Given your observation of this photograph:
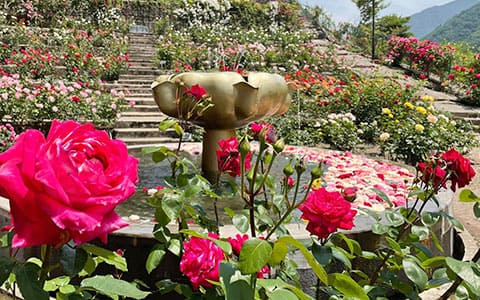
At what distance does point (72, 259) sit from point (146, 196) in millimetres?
2487

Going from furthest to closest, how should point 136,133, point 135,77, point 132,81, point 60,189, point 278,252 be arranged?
point 135,77 < point 132,81 < point 136,133 < point 278,252 < point 60,189

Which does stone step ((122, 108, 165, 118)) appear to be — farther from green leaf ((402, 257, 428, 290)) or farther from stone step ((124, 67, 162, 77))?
green leaf ((402, 257, 428, 290))

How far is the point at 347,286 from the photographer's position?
3.10 ft

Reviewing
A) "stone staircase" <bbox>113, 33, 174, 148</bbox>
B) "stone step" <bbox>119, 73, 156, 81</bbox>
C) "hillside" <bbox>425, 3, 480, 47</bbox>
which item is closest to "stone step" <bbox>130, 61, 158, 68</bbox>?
"stone staircase" <bbox>113, 33, 174, 148</bbox>

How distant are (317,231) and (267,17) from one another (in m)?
18.3

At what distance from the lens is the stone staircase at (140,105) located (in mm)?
7152

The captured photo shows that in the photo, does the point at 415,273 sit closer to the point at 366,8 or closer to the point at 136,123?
the point at 136,123

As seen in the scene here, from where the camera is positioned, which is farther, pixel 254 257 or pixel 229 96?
pixel 229 96

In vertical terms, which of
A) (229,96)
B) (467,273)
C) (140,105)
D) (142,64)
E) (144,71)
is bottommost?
(140,105)

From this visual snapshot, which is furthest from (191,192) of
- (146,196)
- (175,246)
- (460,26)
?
(460,26)

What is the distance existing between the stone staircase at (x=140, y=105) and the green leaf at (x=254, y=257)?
12.5 feet

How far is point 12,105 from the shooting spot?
6086 millimetres

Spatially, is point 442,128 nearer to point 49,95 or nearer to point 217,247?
point 49,95

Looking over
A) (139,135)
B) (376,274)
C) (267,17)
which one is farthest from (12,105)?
(267,17)
